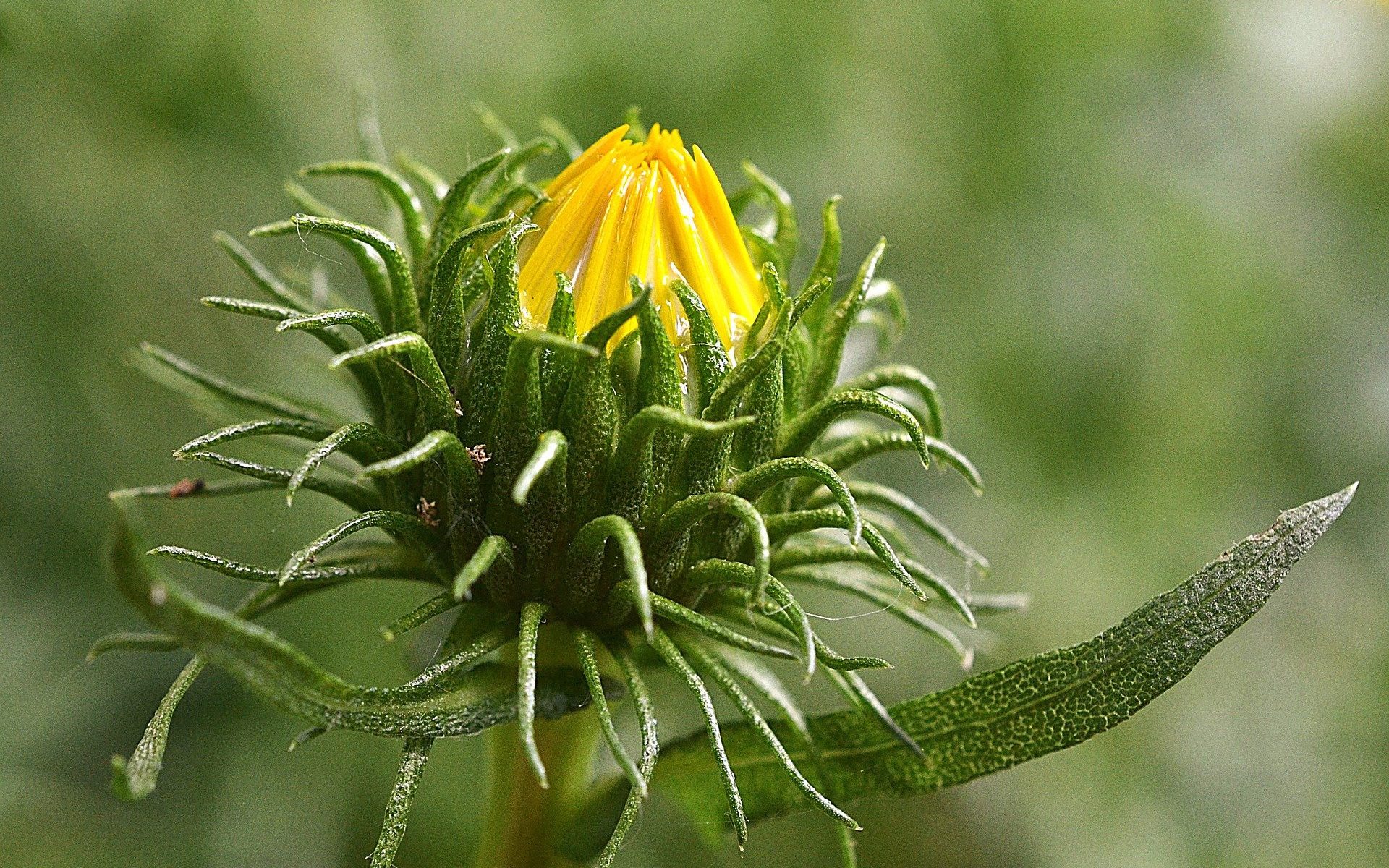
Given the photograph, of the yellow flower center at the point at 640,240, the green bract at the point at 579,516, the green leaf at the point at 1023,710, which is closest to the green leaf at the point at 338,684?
the green bract at the point at 579,516

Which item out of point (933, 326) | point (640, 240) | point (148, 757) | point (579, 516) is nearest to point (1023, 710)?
point (579, 516)

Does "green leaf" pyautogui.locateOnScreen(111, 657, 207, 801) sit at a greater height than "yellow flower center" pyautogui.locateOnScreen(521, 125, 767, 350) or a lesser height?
lesser

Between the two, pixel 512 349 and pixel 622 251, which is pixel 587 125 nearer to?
pixel 622 251

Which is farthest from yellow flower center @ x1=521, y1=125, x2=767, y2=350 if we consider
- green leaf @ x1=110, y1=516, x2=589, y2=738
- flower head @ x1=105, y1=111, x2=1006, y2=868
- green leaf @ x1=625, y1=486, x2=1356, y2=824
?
green leaf @ x1=625, y1=486, x2=1356, y2=824

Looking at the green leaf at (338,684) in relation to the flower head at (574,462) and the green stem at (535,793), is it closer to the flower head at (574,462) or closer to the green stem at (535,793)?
the flower head at (574,462)

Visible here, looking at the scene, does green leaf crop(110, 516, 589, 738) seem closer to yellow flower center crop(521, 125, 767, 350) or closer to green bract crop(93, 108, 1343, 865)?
green bract crop(93, 108, 1343, 865)
